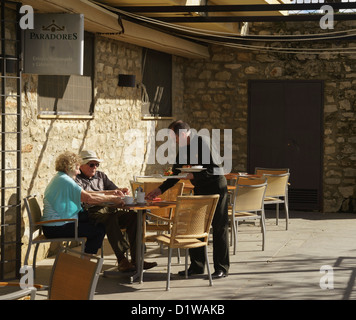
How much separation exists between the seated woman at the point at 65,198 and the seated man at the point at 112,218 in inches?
11.1

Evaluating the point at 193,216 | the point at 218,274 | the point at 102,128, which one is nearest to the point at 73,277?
the point at 193,216

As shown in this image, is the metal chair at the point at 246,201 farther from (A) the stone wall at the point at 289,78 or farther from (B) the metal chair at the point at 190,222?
(A) the stone wall at the point at 289,78

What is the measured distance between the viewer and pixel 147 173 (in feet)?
36.8

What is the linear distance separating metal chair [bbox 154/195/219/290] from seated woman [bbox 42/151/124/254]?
2.18 feet

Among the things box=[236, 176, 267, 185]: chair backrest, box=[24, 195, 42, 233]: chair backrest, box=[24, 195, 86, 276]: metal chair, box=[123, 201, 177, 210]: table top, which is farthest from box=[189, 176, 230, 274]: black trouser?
box=[236, 176, 267, 185]: chair backrest

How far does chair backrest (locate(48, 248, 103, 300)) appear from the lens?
3.58 metres

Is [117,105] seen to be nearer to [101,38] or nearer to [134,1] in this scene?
[101,38]

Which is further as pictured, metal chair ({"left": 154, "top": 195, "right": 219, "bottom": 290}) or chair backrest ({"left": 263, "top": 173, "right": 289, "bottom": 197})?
chair backrest ({"left": 263, "top": 173, "right": 289, "bottom": 197})

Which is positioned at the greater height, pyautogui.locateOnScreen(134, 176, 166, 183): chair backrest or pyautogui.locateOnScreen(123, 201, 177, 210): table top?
pyautogui.locateOnScreen(134, 176, 166, 183): chair backrest

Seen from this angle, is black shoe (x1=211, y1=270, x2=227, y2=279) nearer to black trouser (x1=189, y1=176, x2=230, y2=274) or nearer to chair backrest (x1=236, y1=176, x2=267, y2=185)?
black trouser (x1=189, y1=176, x2=230, y2=274)

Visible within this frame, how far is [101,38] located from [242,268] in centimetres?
380

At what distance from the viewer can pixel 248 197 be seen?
27.2ft

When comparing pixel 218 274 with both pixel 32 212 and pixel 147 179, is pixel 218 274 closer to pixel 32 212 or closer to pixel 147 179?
pixel 32 212

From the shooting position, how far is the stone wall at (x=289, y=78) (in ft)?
40.3
